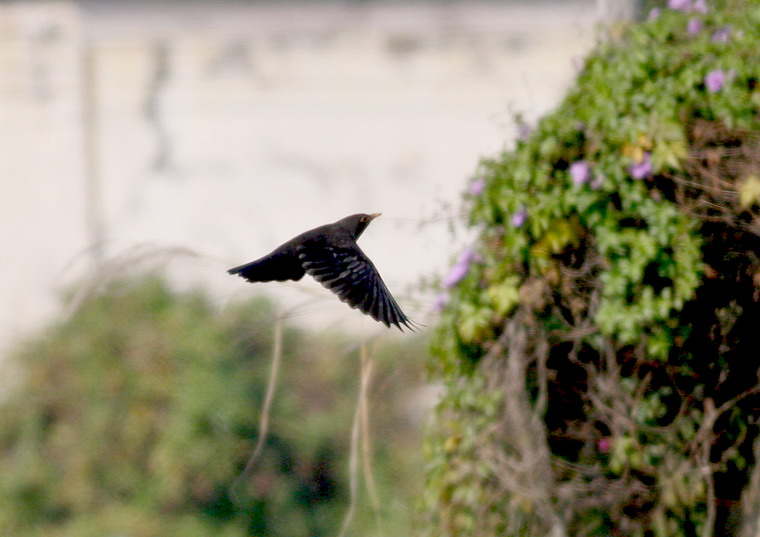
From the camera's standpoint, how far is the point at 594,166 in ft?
9.96

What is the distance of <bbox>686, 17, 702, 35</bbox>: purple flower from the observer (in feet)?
10.7

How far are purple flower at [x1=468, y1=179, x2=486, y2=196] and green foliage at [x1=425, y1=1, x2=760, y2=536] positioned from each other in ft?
0.05

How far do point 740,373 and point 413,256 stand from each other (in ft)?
13.0

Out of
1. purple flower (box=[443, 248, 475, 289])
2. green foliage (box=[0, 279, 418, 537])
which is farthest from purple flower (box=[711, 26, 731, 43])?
green foliage (box=[0, 279, 418, 537])

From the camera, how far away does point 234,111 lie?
7625 millimetres

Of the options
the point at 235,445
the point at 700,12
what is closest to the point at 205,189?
the point at 235,445

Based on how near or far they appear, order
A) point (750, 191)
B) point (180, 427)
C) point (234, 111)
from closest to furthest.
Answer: point (750, 191) < point (180, 427) < point (234, 111)

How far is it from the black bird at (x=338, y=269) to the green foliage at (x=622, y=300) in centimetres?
24

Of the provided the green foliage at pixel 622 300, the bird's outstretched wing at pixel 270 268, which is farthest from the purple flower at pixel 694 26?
the bird's outstretched wing at pixel 270 268

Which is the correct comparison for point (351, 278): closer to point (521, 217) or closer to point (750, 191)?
point (521, 217)

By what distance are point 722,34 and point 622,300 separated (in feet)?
2.61

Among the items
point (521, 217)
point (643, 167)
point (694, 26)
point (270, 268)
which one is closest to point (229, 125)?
point (270, 268)

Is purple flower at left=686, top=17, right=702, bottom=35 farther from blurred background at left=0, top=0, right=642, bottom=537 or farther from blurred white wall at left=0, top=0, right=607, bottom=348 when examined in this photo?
blurred white wall at left=0, top=0, right=607, bottom=348

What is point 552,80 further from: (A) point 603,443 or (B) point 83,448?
(A) point 603,443
